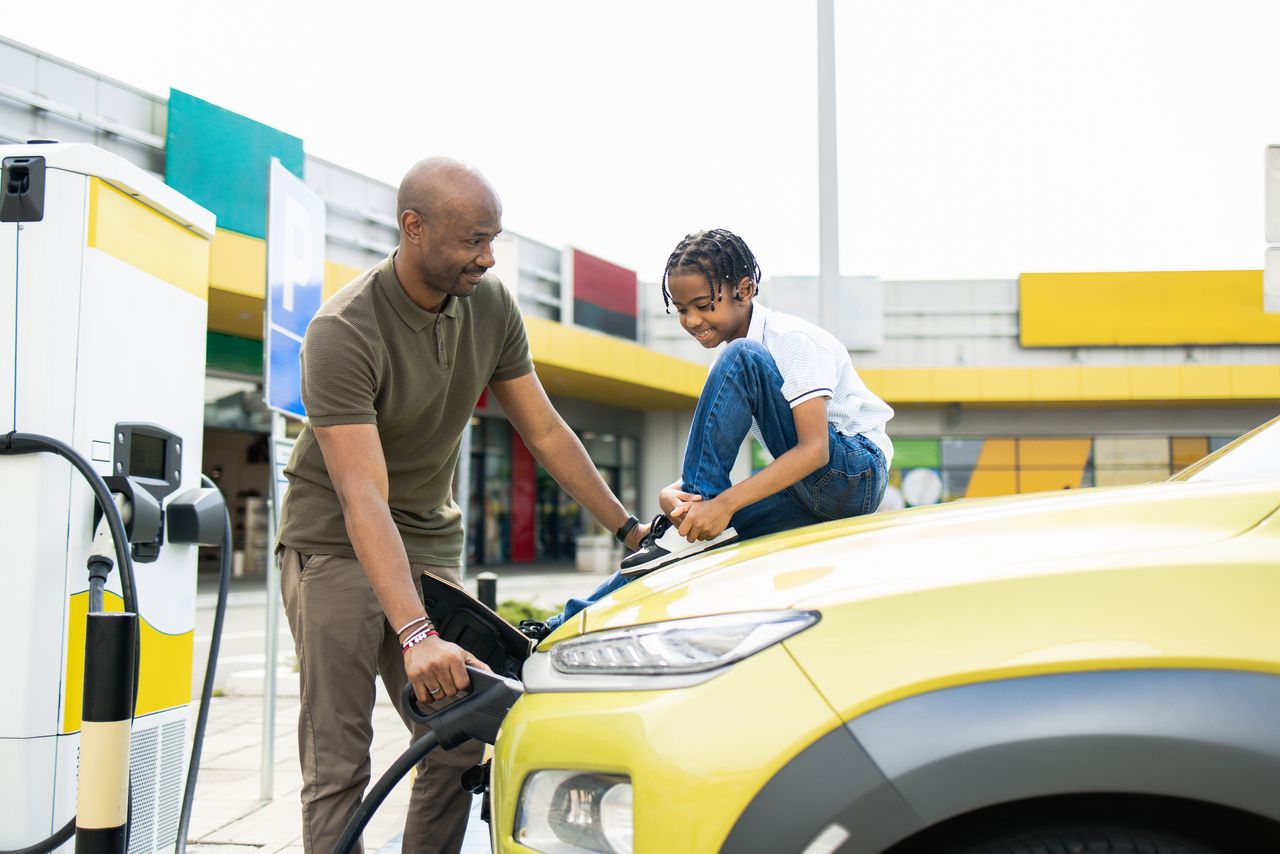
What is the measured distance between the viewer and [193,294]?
9.80ft

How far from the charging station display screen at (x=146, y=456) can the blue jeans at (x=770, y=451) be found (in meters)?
1.11

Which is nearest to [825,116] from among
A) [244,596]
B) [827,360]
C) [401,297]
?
[827,360]

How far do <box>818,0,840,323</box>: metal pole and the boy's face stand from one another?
2.90 metres

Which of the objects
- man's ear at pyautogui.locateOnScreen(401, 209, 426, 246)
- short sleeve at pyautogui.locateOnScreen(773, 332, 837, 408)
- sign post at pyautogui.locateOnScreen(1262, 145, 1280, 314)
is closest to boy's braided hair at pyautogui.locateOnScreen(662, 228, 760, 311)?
short sleeve at pyautogui.locateOnScreen(773, 332, 837, 408)

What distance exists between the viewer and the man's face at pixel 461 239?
2422mm

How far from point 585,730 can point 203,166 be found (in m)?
15.7

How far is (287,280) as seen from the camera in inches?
173

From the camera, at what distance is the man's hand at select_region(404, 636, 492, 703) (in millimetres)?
2119

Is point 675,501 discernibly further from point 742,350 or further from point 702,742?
point 702,742

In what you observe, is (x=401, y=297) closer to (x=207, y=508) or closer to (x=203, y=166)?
(x=207, y=508)

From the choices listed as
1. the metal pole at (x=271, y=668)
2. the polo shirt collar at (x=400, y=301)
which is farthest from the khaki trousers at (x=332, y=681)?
the metal pole at (x=271, y=668)

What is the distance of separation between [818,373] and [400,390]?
3.46 ft

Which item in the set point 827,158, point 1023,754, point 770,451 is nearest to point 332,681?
point 770,451

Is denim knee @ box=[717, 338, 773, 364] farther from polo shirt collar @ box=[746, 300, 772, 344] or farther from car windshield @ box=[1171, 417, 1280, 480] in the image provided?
car windshield @ box=[1171, 417, 1280, 480]
